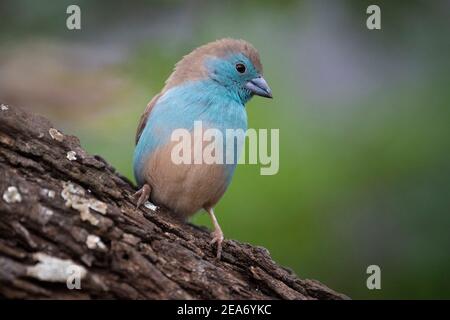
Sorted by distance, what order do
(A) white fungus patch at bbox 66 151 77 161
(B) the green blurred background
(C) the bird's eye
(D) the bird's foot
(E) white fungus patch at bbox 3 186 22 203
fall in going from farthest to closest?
(B) the green blurred background → (C) the bird's eye → (D) the bird's foot → (A) white fungus patch at bbox 66 151 77 161 → (E) white fungus patch at bbox 3 186 22 203

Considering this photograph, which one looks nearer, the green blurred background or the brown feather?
the brown feather

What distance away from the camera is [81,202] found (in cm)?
301

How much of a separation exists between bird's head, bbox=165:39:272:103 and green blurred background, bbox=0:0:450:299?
0.74 meters

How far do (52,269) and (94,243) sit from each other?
0.74 ft

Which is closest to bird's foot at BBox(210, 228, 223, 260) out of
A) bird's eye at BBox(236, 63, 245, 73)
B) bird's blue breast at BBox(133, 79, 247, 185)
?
bird's blue breast at BBox(133, 79, 247, 185)

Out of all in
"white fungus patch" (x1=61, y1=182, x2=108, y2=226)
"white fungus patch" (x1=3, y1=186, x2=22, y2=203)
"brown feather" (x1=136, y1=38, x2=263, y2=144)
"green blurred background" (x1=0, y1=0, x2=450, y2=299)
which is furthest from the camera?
"green blurred background" (x1=0, y1=0, x2=450, y2=299)

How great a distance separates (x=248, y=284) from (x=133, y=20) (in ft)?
12.2

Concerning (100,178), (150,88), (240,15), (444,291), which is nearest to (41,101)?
(150,88)

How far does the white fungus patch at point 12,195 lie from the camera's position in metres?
2.84

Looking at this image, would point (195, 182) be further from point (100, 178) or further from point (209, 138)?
point (100, 178)

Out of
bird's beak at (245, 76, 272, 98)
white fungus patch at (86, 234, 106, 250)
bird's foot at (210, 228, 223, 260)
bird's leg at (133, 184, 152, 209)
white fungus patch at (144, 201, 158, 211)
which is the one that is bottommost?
white fungus patch at (86, 234, 106, 250)

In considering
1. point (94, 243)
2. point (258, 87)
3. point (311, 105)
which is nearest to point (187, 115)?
point (258, 87)

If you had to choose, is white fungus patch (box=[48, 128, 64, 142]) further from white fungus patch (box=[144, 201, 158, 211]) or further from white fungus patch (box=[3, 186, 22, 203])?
white fungus patch (box=[144, 201, 158, 211])

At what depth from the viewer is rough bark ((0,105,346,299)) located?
2758mm
